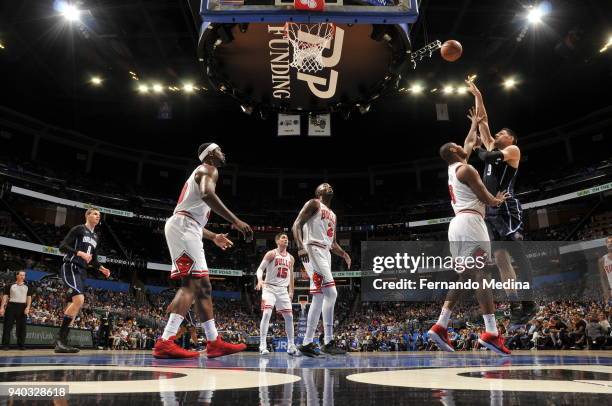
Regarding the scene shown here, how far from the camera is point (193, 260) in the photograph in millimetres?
4145

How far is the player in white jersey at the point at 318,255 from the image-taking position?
5.51 metres

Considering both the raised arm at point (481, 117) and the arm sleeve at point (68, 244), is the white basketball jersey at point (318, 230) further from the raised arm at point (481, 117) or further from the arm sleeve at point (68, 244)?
the arm sleeve at point (68, 244)

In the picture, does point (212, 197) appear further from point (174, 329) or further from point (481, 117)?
point (481, 117)

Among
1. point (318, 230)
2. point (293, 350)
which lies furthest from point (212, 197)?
point (293, 350)

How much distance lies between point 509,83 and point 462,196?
679 inches

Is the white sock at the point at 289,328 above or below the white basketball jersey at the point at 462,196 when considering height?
below

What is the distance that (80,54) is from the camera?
57.9 ft

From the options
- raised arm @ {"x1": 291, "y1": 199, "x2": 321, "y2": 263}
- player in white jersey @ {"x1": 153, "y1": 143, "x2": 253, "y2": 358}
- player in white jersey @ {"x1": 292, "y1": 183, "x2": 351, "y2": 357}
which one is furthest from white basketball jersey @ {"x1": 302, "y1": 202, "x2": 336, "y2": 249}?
player in white jersey @ {"x1": 153, "y1": 143, "x2": 253, "y2": 358}

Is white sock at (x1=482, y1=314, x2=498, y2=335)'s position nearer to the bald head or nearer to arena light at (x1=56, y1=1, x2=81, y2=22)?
the bald head

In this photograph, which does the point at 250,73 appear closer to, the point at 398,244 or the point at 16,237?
the point at 16,237

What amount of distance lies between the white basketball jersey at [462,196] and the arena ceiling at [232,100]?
9.16m

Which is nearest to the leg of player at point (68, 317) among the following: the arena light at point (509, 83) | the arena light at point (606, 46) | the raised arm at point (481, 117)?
the raised arm at point (481, 117)

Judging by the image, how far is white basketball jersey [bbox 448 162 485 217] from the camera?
4.79 metres

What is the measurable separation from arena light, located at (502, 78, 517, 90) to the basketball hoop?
12248 millimetres
